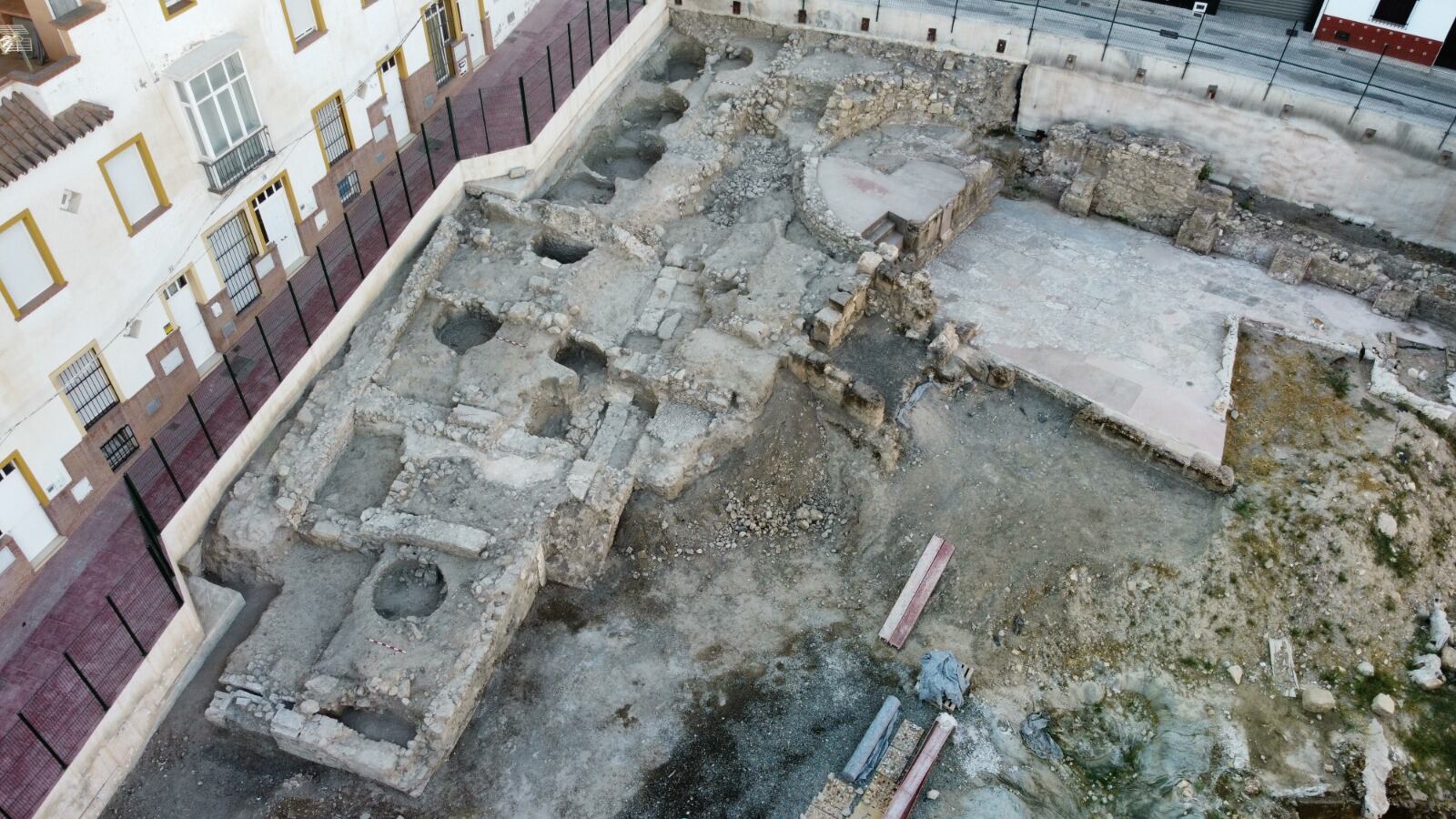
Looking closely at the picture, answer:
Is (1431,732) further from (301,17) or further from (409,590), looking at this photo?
(301,17)

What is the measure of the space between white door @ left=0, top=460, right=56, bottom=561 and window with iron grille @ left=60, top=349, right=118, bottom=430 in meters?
1.46

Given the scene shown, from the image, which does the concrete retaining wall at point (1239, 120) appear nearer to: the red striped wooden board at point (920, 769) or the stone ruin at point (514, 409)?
the stone ruin at point (514, 409)

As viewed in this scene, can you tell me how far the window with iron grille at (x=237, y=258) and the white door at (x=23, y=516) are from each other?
5.35 metres

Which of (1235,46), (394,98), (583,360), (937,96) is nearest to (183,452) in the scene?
(583,360)

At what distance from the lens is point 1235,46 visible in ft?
92.2

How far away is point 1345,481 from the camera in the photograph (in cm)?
1986

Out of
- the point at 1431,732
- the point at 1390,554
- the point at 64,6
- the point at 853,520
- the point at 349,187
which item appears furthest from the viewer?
the point at 349,187

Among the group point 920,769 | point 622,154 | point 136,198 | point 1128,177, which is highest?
point 136,198

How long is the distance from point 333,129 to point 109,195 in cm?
625

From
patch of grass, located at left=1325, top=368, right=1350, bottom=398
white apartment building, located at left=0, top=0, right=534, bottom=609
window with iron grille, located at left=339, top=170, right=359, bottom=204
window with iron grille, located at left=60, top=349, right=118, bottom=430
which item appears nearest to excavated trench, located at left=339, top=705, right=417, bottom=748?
white apartment building, located at left=0, top=0, right=534, bottom=609

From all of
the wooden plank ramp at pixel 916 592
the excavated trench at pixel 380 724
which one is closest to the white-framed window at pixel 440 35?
the excavated trench at pixel 380 724

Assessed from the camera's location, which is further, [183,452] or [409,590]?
[409,590]

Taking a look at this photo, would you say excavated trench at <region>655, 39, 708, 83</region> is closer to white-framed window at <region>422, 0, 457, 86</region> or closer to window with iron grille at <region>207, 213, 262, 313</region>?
white-framed window at <region>422, 0, 457, 86</region>

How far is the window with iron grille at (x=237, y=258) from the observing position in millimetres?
19828
